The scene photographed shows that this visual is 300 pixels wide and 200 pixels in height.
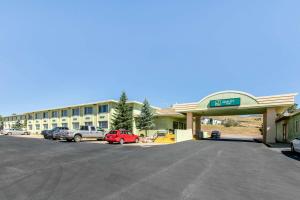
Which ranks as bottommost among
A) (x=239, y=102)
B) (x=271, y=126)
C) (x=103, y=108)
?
(x=271, y=126)

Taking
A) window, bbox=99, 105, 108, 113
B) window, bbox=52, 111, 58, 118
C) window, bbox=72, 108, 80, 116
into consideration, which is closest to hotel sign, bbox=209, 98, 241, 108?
window, bbox=99, 105, 108, 113

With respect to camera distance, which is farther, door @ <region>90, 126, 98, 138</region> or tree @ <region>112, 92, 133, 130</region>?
tree @ <region>112, 92, 133, 130</region>

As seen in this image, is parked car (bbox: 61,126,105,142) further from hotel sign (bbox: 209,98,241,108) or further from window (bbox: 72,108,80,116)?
window (bbox: 72,108,80,116)

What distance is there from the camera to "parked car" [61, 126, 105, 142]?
87.6 feet

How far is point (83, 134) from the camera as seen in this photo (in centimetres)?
2788

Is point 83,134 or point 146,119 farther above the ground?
point 146,119

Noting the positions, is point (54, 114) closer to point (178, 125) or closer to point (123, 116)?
point (123, 116)

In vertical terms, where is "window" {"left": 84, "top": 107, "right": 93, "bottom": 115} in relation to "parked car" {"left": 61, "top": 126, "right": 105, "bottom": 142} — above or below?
above

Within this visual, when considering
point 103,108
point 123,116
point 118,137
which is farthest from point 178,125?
point 118,137

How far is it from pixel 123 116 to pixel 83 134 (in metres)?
11.4

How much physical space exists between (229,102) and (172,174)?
22036 millimetres

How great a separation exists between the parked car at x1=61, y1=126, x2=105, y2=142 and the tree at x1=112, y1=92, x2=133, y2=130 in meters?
8.09

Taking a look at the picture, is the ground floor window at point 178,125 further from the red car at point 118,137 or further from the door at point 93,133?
the door at point 93,133

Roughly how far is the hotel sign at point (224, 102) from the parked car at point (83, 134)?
15924 millimetres
